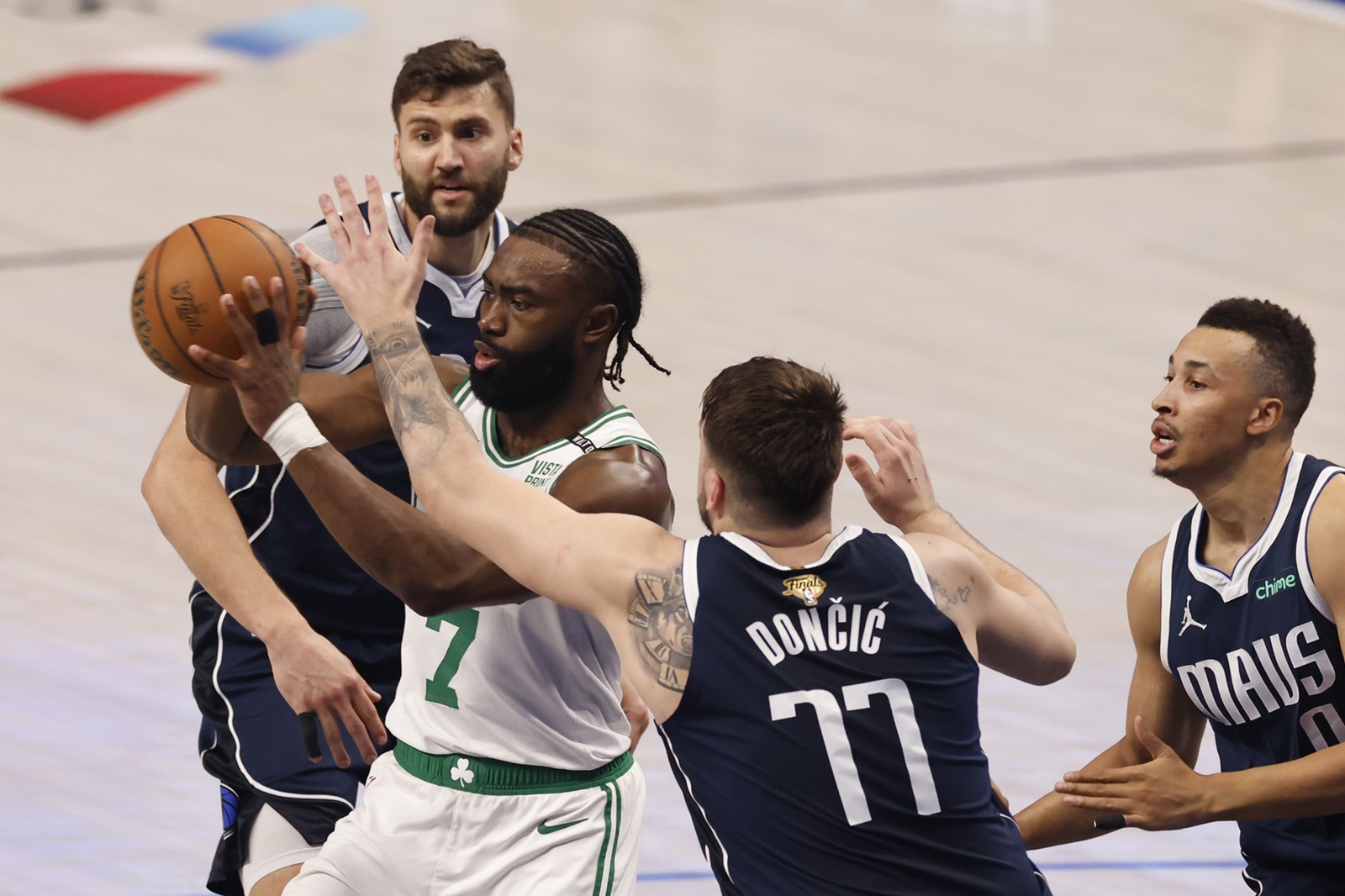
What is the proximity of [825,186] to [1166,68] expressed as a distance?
3.46 meters

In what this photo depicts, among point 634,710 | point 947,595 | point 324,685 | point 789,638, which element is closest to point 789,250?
point 634,710

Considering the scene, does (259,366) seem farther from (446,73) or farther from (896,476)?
(446,73)

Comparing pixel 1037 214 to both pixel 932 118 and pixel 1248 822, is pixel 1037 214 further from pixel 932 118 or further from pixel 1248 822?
pixel 1248 822

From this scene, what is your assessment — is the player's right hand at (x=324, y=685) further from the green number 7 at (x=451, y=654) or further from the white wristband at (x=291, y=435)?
the white wristband at (x=291, y=435)

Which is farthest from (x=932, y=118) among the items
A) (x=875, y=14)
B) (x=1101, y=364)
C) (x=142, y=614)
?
(x=142, y=614)

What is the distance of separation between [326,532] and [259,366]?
1.04 m

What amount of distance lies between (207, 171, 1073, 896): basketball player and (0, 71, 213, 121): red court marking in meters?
9.00

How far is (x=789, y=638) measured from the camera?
10.2 ft

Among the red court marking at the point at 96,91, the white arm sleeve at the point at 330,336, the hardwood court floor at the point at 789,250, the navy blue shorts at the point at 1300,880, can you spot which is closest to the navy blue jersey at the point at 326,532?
the white arm sleeve at the point at 330,336

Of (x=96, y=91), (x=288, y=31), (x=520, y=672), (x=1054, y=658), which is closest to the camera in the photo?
(x=1054, y=658)

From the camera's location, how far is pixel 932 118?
11953mm

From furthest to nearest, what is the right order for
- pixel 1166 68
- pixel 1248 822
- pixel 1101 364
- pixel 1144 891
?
1. pixel 1166 68
2. pixel 1101 364
3. pixel 1144 891
4. pixel 1248 822

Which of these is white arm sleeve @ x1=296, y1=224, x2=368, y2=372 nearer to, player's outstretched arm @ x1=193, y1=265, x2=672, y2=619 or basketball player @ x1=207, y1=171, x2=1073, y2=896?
player's outstretched arm @ x1=193, y1=265, x2=672, y2=619

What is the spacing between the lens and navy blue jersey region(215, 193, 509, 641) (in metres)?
4.36
